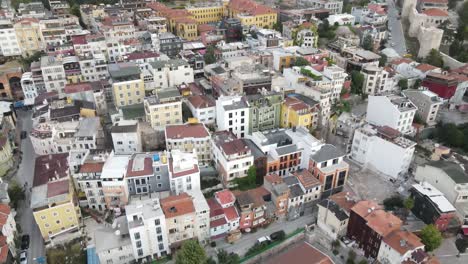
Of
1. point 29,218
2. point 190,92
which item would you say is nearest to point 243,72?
point 190,92

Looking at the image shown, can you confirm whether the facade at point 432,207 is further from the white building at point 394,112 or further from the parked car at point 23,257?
the parked car at point 23,257

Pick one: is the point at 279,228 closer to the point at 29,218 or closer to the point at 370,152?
the point at 370,152

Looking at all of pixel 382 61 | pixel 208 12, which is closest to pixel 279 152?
pixel 382 61

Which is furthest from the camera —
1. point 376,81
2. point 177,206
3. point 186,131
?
point 376,81

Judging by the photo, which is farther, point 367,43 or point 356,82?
point 367,43

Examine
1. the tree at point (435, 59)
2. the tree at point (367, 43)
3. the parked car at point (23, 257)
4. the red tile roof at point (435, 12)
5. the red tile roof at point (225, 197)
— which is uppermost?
the red tile roof at point (435, 12)

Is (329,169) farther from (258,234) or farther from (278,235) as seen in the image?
(258,234)

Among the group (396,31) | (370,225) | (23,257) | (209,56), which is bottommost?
(23,257)

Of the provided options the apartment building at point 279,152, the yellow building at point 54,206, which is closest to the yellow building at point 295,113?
the apartment building at point 279,152
